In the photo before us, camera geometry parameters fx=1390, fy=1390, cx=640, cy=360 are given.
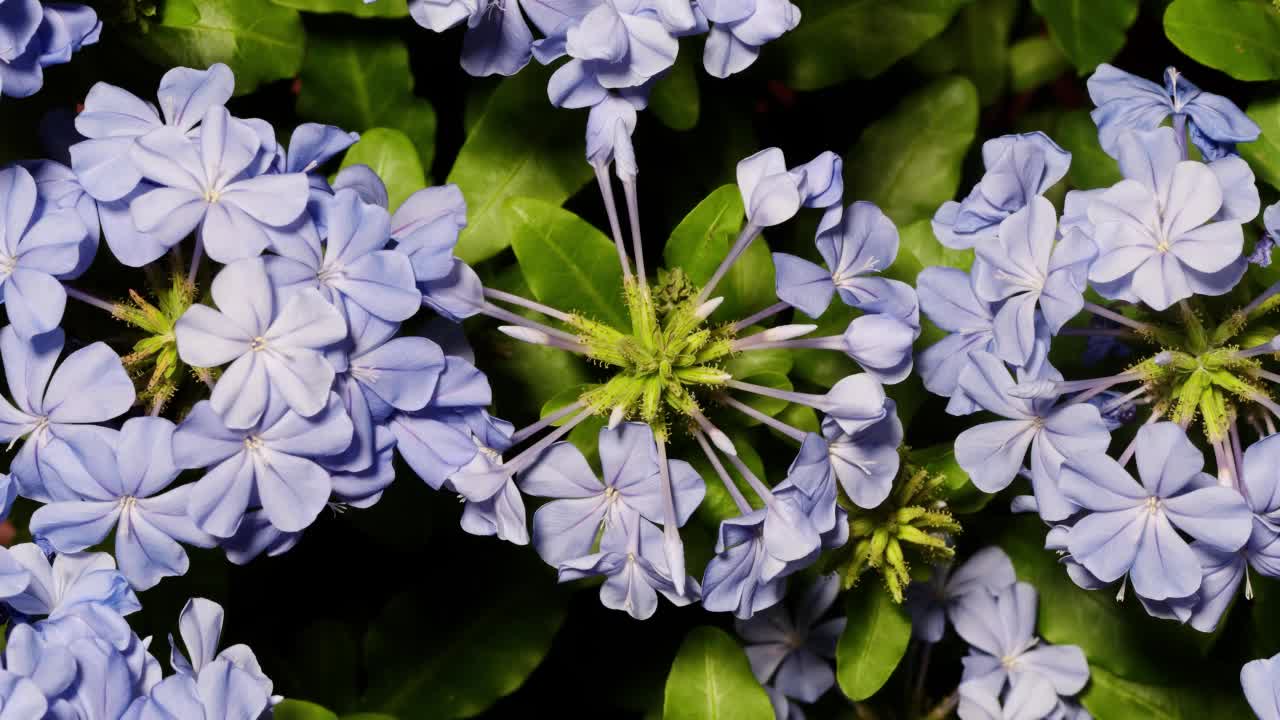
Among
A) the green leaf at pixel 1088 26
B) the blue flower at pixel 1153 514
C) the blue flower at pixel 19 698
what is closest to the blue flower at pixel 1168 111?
the green leaf at pixel 1088 26

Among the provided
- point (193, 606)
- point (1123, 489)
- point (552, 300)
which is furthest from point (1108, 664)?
point (193, 606)

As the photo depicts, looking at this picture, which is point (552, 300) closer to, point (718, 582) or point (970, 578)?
point (718, 582)

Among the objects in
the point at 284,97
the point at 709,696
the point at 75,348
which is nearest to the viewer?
the point at 75,348

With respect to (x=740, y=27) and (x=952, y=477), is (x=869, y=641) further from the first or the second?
(x=740, y=27)

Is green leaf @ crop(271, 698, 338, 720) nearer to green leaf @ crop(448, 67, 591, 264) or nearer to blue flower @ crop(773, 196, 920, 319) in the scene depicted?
green leaf @ crop(448, 67, 591, 264)

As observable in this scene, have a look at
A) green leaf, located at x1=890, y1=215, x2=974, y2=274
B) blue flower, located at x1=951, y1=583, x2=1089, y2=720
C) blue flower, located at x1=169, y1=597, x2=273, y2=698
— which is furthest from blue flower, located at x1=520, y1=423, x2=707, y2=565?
blue flower, located at x1=951, y1=583, x2=1089, y2=720

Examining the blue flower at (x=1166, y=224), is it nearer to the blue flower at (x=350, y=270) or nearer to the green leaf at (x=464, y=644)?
the blue flower at (x=350, y=270)
